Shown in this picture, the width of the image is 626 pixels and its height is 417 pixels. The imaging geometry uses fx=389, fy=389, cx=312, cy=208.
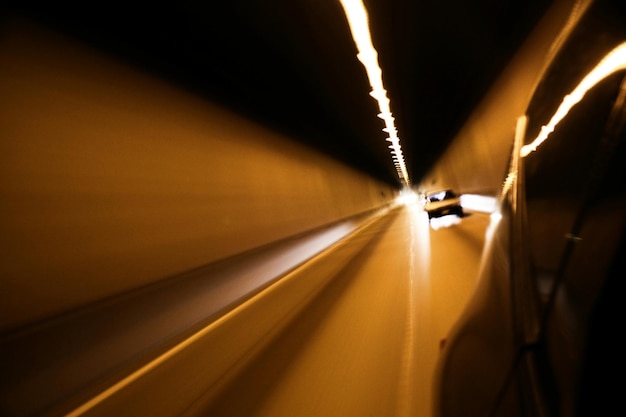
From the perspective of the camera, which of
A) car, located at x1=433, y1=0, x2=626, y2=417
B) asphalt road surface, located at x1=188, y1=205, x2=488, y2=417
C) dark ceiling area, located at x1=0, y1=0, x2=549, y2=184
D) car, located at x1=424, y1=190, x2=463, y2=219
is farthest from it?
car, located at x1=424, y1=190, x2=463, y2=219

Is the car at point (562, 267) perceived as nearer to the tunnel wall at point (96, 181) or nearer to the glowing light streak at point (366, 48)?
the tunnel wall at point (96, 181)

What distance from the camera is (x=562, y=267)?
49.1 inches

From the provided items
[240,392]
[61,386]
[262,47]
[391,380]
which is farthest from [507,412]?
[262,47]

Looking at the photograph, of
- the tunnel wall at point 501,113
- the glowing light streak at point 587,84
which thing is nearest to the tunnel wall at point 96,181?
the glowing light streak at point 587,84

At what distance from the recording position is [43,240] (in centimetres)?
510

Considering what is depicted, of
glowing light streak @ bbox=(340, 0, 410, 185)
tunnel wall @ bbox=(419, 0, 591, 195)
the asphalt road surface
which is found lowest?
the asphalt road surface

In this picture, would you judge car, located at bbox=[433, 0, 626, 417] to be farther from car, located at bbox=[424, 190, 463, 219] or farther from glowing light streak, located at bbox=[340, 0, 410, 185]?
car, located at bbox=[424, 190, 463, 219]

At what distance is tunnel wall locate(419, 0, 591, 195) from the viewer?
10.0 metres

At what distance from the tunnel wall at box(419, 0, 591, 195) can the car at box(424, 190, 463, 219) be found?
1683 mm

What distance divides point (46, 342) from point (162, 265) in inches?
116

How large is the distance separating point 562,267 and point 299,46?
9.83 metres

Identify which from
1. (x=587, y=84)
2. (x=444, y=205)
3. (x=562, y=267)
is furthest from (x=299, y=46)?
(x=444, y=205)

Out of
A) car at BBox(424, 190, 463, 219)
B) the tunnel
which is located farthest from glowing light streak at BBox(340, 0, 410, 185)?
car at BBox(424, 190, 463, 219)

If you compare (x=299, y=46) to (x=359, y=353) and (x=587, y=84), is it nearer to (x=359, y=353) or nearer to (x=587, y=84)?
(x=359, y=353)
